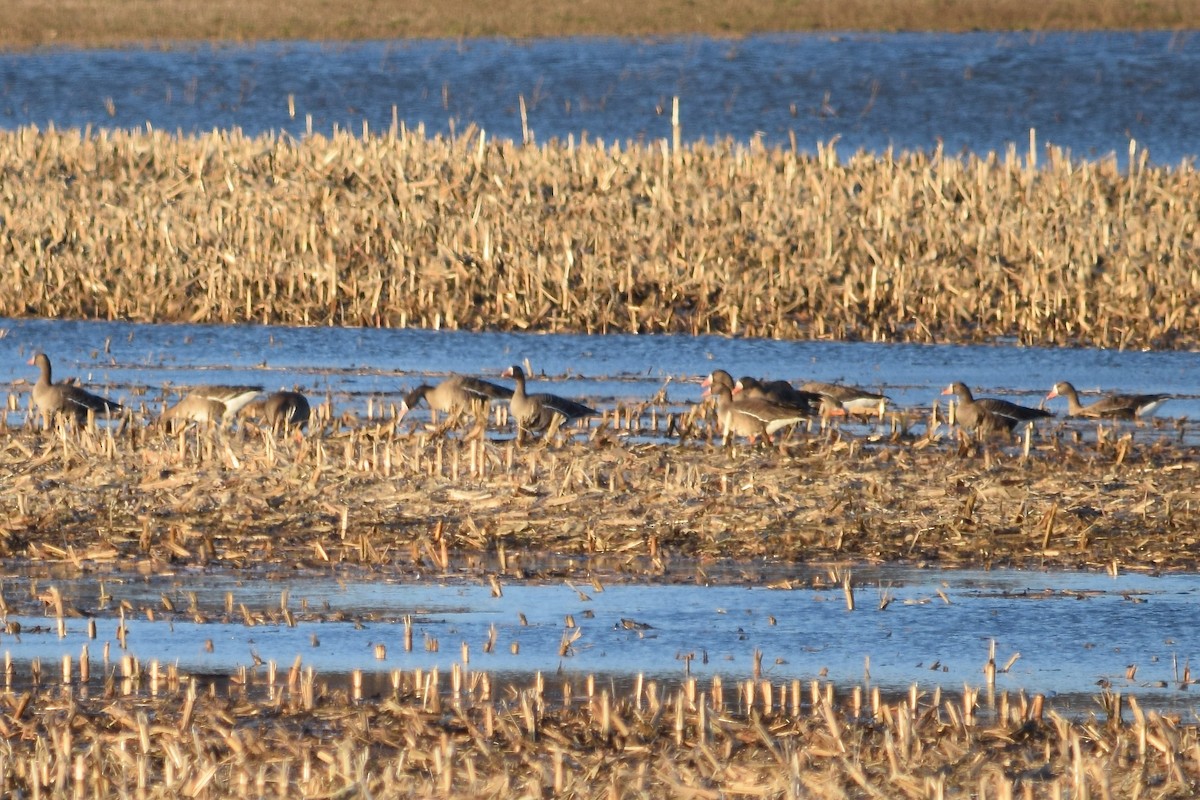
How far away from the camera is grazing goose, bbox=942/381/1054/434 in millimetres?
14094

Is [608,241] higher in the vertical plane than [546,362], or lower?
higher

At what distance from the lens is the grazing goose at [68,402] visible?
13750 millimetres

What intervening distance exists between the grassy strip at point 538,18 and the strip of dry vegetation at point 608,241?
101ft

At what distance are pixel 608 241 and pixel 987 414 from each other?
27.6 feet

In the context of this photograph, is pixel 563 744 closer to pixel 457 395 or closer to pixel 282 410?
pixel 282 410

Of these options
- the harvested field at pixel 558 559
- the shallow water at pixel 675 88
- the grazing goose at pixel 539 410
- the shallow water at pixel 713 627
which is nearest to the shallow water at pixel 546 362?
the grazing goose at pixel 539 410

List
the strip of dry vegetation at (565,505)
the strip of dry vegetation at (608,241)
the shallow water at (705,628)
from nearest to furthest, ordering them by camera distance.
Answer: the shallow water at (705,628)
the strip of dry vegetation at (565,505)
the strip of dry vegetation at (608,241)

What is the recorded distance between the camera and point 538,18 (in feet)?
195

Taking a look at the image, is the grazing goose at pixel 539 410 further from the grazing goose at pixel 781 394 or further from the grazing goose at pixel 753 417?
the grazing goose at pixel 781 394

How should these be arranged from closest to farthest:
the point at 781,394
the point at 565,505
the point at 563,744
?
the point at 563,744
the point at 565,505
the point at 781,394

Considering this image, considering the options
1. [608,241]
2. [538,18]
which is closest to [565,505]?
[608,241]

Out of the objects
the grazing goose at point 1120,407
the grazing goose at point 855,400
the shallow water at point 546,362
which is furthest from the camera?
the shallow water at point 546,362

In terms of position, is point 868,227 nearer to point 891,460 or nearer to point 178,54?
point 891,460

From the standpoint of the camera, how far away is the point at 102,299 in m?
20.6
